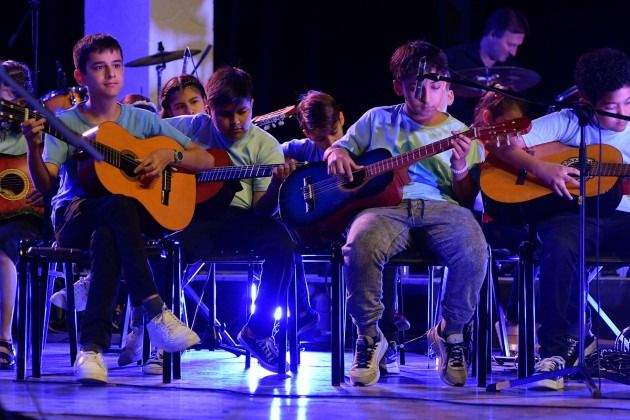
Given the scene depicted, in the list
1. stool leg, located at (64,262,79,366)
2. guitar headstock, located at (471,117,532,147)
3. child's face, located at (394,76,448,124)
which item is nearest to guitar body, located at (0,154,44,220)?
stool leg, located at (64,262,79,366)

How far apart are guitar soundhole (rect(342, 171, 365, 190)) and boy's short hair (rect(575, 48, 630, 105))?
1.04 meters

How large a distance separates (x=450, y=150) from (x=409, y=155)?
252mm

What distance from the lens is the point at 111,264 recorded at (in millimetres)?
3715

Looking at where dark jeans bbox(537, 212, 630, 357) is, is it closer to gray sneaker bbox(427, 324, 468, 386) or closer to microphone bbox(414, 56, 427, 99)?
gray sneaker bbox(427, 324, 468, 386)

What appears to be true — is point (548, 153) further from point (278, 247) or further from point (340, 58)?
point (340, 58)

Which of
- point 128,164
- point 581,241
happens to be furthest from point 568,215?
point 128,164

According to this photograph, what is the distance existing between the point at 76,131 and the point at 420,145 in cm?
147

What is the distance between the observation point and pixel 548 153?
13.3 ft

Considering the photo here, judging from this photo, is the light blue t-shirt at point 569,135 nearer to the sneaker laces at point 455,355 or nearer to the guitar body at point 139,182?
the sneaker laces at point 455,355

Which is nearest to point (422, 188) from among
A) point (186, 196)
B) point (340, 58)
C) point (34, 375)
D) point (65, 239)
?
point (186, 196)

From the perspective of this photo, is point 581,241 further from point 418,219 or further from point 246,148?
point 246,148

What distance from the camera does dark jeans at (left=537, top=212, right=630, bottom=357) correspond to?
3855mm

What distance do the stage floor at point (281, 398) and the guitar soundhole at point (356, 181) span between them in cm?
81

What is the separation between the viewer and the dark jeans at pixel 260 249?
416 centimetres
